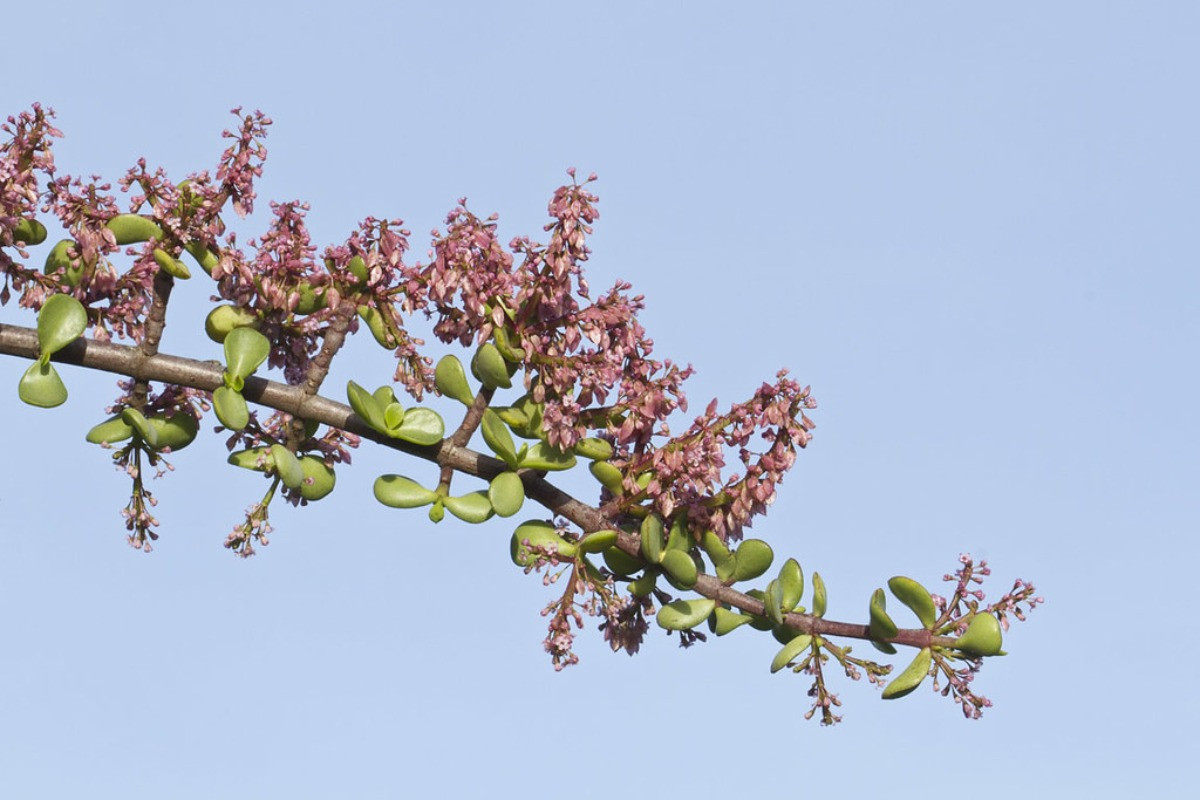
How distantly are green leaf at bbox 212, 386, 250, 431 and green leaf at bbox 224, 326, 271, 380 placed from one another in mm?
71

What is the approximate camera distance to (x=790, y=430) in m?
5.29

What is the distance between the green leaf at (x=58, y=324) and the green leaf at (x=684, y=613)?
208 centimetres

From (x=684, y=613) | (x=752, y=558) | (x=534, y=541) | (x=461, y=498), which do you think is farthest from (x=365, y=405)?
(x=752, y=558)

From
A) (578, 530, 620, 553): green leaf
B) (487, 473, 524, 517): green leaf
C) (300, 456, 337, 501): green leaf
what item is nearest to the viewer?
(487, 473, 524, 517): green leaf

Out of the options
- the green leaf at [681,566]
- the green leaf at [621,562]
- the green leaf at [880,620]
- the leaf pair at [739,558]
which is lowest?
the green leaf at [880,620]

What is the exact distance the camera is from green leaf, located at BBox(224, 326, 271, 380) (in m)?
5.25

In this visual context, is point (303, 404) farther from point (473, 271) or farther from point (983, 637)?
point (983, 637)

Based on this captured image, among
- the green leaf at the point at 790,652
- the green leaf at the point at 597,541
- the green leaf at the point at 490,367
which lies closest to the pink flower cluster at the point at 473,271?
the green leaf at the point at 490,367

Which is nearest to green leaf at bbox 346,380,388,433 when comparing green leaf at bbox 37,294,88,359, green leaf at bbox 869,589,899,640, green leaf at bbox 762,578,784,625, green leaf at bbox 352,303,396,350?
green leaf at bbox 352,303,396,350

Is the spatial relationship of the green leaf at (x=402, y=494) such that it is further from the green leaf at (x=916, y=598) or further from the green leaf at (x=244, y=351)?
the green leaf at (x=916, y=598)

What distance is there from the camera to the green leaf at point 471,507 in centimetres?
533

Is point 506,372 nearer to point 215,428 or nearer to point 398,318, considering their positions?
point 398,318

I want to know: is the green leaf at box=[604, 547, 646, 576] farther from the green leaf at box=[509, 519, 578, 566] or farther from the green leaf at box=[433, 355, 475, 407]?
the green leaf at box=[433, 355, 475, 407]

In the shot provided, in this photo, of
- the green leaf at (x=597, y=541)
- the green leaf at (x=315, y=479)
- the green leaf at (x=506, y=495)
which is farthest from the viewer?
the green leaf at (x=315, y=479)
